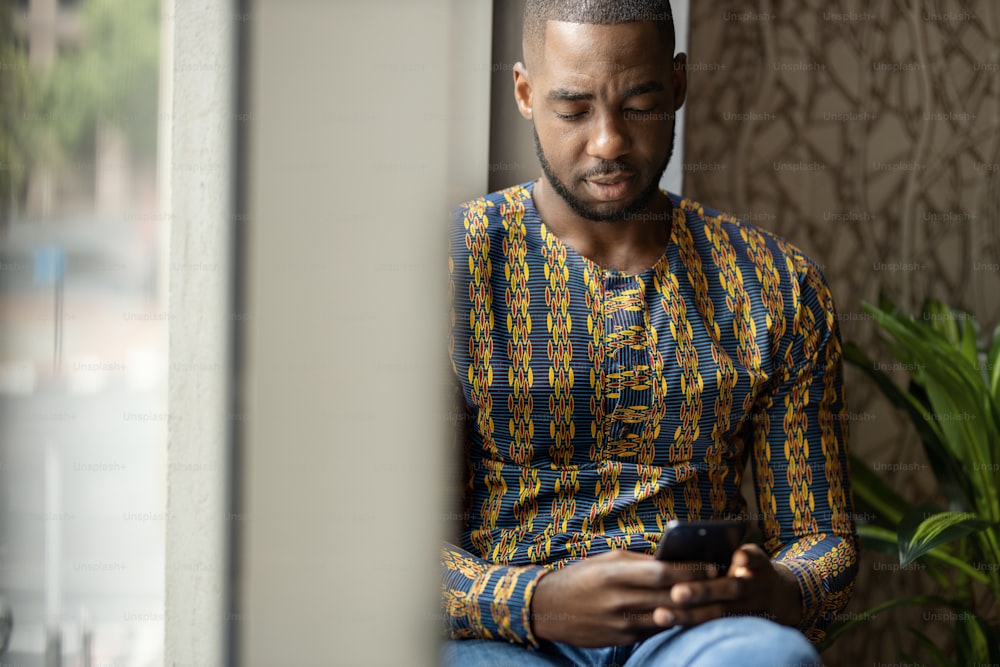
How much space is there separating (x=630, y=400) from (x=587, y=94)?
1.52 feet

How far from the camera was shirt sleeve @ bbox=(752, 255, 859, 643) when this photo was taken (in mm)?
1577

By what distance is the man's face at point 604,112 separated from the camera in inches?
57.3

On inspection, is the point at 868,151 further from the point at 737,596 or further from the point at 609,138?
the point at 737,596

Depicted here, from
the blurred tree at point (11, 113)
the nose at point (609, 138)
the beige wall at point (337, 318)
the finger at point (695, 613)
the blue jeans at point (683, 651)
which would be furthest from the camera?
the nose at point (609, 138)

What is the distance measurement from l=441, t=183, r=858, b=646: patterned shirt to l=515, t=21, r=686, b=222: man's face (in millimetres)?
115

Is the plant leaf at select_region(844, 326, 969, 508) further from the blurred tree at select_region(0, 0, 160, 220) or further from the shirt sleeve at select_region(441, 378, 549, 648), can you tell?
the blurred tree at select_region(0, 0, 160, 220)

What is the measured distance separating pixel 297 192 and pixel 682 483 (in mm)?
1138

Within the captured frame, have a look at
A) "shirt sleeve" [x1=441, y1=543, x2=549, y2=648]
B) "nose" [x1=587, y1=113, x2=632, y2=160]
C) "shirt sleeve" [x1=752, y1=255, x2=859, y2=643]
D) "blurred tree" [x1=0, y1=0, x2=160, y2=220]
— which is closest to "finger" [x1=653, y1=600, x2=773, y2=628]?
"shirt sleeve" [x1=441, y1=543, x2=549, y2=648]

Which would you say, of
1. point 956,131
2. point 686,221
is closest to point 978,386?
point 686,221

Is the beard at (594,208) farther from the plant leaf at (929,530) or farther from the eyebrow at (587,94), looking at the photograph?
the plant leaf at (929,530)

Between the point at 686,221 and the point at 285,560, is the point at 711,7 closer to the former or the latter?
the point at 686,221

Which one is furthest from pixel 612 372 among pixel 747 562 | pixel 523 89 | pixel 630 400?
pixel 523 89

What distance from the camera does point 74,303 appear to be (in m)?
0.67

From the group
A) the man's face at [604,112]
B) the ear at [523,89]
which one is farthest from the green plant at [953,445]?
the ear at [523,89]
